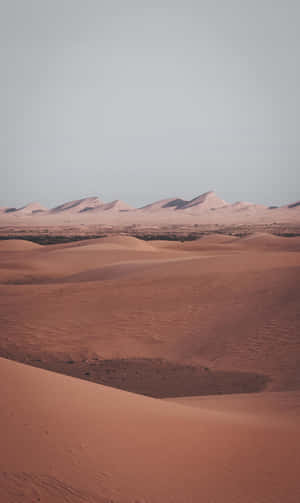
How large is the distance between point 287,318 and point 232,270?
16.3ft

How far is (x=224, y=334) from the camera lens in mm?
11703

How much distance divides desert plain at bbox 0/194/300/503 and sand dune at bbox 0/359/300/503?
0.6 inches

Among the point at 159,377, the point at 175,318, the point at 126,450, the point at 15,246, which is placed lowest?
the point at 159,377

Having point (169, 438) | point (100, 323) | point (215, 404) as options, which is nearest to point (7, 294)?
point (100, 323)

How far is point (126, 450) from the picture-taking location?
13.5ft

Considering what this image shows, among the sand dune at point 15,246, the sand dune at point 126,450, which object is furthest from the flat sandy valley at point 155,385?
the sand dune at point 15,246

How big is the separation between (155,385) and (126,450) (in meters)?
4.96

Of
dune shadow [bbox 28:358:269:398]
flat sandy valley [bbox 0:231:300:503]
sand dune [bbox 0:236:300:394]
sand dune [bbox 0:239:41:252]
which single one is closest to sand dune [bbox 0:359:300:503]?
flat sandy valley [bbox 0:231:300:503]

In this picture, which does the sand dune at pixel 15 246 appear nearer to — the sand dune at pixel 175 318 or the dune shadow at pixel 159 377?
the sand dune at pixel 175 318

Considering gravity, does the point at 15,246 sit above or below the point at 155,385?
above

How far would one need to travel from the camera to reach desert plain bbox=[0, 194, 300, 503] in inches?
145

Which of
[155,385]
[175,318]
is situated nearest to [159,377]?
[155,385]

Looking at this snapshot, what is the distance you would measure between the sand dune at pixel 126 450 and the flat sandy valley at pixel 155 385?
1cm

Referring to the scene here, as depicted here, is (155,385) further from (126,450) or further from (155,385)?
(126,450)
